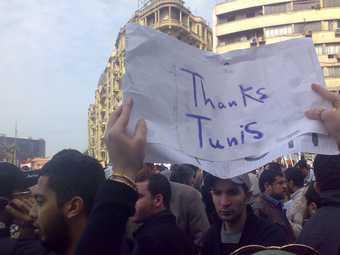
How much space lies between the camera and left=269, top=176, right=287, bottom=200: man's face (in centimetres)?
530

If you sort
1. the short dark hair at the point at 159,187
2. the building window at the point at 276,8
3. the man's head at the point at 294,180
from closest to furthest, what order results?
the short dark hair at the point at 159,187
the man's head at the point at 294,180
the building window at the point at 276,8

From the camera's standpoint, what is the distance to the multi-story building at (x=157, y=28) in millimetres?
51906

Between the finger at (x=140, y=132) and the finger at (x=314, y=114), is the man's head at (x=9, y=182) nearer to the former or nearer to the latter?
the finger at (x=140, y=132)

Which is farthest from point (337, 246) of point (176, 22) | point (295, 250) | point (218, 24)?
point (176, 22)

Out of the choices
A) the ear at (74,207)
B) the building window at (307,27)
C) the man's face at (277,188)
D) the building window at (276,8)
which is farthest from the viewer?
the building window at (276,8)

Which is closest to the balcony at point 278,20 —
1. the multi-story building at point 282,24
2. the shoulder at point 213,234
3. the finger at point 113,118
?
the multi-story building at point 282,24

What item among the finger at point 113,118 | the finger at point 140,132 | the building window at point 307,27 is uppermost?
the building window at point 307,27

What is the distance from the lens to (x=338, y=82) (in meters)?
37.6

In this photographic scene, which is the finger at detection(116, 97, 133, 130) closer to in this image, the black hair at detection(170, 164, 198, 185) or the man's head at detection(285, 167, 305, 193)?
the black hair at detection(170, 164, 198, 185)

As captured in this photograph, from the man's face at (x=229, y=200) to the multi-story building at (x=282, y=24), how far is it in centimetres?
3510

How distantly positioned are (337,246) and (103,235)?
118cm

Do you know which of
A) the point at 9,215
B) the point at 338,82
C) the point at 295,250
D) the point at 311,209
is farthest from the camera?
the point at 338,82

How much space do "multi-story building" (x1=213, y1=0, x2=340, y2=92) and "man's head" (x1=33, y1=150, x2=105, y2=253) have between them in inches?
1430

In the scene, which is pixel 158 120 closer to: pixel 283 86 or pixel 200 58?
pixel 200 58
